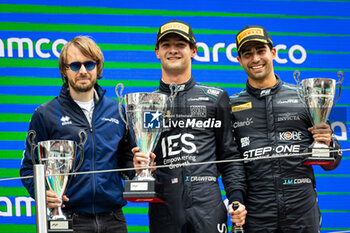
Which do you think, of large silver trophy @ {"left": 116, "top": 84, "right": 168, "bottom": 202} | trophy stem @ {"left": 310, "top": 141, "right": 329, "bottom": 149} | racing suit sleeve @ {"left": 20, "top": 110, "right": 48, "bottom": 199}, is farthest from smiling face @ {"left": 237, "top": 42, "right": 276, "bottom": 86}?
racing suit sleeve @ {"left": 20, "top": 110, "right": 48, "bottom": 199}

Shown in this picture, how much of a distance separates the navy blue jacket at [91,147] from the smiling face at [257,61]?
68 centimetres

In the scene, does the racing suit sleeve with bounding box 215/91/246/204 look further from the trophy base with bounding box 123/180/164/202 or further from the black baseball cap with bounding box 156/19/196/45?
the trophy base with bounding box 123/180/164/202

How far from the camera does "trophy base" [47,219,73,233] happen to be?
1.96 m

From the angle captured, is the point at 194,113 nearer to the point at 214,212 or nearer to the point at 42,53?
the point at 214,212

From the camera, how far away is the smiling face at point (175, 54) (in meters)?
2.47

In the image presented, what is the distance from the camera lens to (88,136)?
236 centimetres

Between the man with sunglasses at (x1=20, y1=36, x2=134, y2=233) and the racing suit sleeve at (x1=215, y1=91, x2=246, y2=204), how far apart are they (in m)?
0.42

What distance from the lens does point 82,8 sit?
324 centimetres

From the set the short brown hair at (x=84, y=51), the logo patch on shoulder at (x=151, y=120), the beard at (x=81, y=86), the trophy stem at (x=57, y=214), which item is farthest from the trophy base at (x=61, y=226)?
the short brown hair at (x=84, y=51)

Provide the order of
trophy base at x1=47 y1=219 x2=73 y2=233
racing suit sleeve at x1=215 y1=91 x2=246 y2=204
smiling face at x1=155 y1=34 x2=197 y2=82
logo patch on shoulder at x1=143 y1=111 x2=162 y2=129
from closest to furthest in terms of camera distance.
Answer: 1. trophy base at x1=47 y1=219 x2=73 y2=233
2. logo patch on shoulder at x1=143 y1=111 x2=162 y2=129
3. racing suit sleeve at x1=215 y1=91 x2=246 y2=204
4. smiling face at x1=155 y1=34 x2=197 y2=82

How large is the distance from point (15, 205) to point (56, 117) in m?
0.96

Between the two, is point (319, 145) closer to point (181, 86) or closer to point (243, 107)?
point (243, 107)

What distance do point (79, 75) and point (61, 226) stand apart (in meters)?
0.72

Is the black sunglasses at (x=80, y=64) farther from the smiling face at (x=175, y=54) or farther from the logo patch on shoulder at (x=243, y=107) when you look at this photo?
the logo patch on shoulder at (x=243, y=107)
